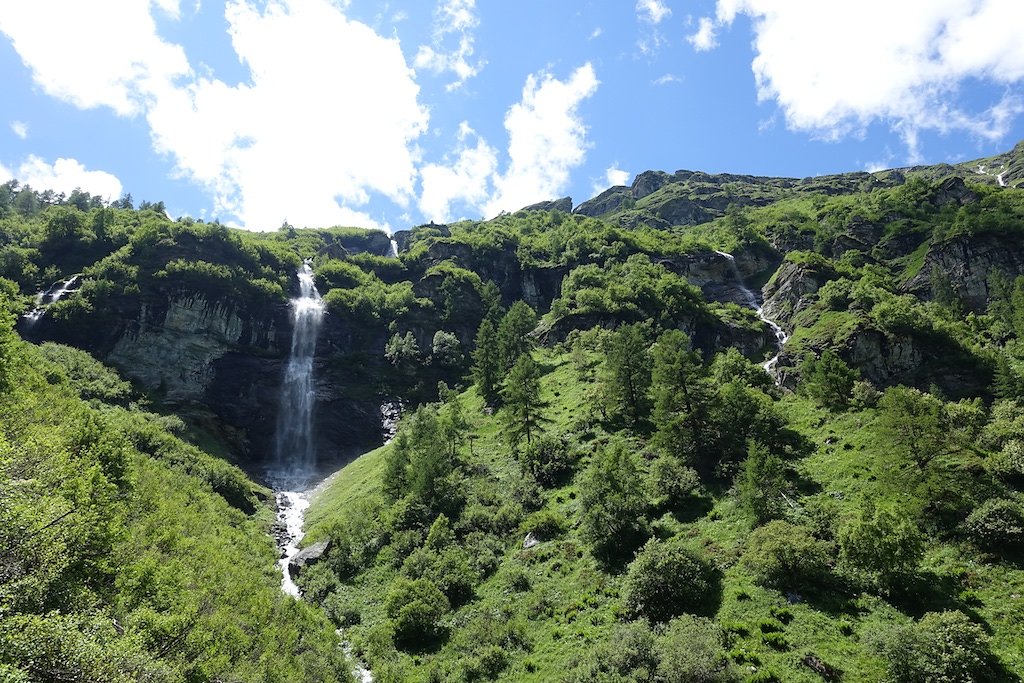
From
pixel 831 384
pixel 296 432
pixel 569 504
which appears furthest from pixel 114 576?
pixel 296 432

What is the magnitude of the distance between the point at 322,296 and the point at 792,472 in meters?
116

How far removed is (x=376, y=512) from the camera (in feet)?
209

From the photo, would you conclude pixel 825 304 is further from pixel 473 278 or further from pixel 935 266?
pixel 473 278

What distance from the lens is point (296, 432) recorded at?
99938mm

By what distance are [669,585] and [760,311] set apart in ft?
357

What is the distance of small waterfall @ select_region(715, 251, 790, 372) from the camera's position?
101 m

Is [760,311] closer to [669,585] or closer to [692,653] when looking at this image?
[669,585]

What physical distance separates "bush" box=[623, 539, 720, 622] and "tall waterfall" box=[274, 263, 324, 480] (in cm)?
7018

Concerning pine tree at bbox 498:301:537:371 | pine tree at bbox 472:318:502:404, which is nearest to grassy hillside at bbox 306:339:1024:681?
pine tree at bbox 472:318:502:404

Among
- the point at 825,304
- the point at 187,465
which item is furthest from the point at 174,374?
the point at 825,304

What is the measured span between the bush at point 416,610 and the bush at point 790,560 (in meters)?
24.2

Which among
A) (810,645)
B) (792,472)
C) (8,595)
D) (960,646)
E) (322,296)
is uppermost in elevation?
(322,296)

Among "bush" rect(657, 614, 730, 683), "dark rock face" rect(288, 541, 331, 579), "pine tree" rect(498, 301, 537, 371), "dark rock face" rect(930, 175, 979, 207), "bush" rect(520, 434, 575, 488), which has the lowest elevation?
"dark rock face" rect(288, 541, 331, 579)

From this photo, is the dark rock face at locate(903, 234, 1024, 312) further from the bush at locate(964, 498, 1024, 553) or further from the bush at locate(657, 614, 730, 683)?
the bush at locate(657, 614, 730, 683)
